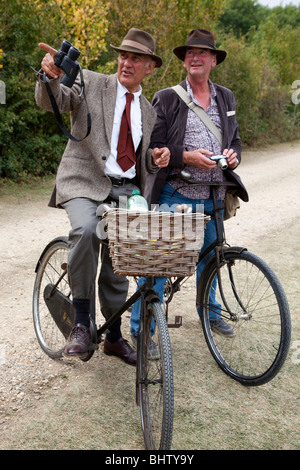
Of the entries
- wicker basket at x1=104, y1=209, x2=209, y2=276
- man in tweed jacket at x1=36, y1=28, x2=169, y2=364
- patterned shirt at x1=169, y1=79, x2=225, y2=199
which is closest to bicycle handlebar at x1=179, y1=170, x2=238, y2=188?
patterned shirt at x1=169, y1=79, x2=225, y2=199

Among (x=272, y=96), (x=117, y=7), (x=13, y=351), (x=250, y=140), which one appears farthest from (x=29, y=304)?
(x=272, y=96)

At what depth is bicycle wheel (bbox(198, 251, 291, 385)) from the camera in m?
3.26

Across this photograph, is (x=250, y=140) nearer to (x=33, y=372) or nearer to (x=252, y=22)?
(x=33, y=372)

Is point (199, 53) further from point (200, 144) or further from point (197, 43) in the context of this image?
point (200, 144)

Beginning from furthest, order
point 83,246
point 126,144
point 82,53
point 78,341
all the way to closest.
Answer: point 82,53, point 126,144, point 78,341, point 83,246

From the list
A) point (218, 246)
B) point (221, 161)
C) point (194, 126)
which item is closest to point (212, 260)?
point (218, 246)

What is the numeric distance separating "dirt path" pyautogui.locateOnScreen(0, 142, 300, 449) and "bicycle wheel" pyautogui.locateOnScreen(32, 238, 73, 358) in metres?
0.11

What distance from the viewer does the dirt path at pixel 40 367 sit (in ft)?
9.93

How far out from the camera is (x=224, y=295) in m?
3.71

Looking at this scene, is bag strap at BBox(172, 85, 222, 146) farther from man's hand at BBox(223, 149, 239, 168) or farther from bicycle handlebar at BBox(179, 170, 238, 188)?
bicycle handlebar at BBox(179, 170, 238, 188)

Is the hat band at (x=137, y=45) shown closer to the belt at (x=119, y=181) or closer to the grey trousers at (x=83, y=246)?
the belt at (x=119, y=181)

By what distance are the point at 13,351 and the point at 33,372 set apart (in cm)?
37

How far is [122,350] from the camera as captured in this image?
3.86 meters

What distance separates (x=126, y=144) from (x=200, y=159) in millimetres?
532
